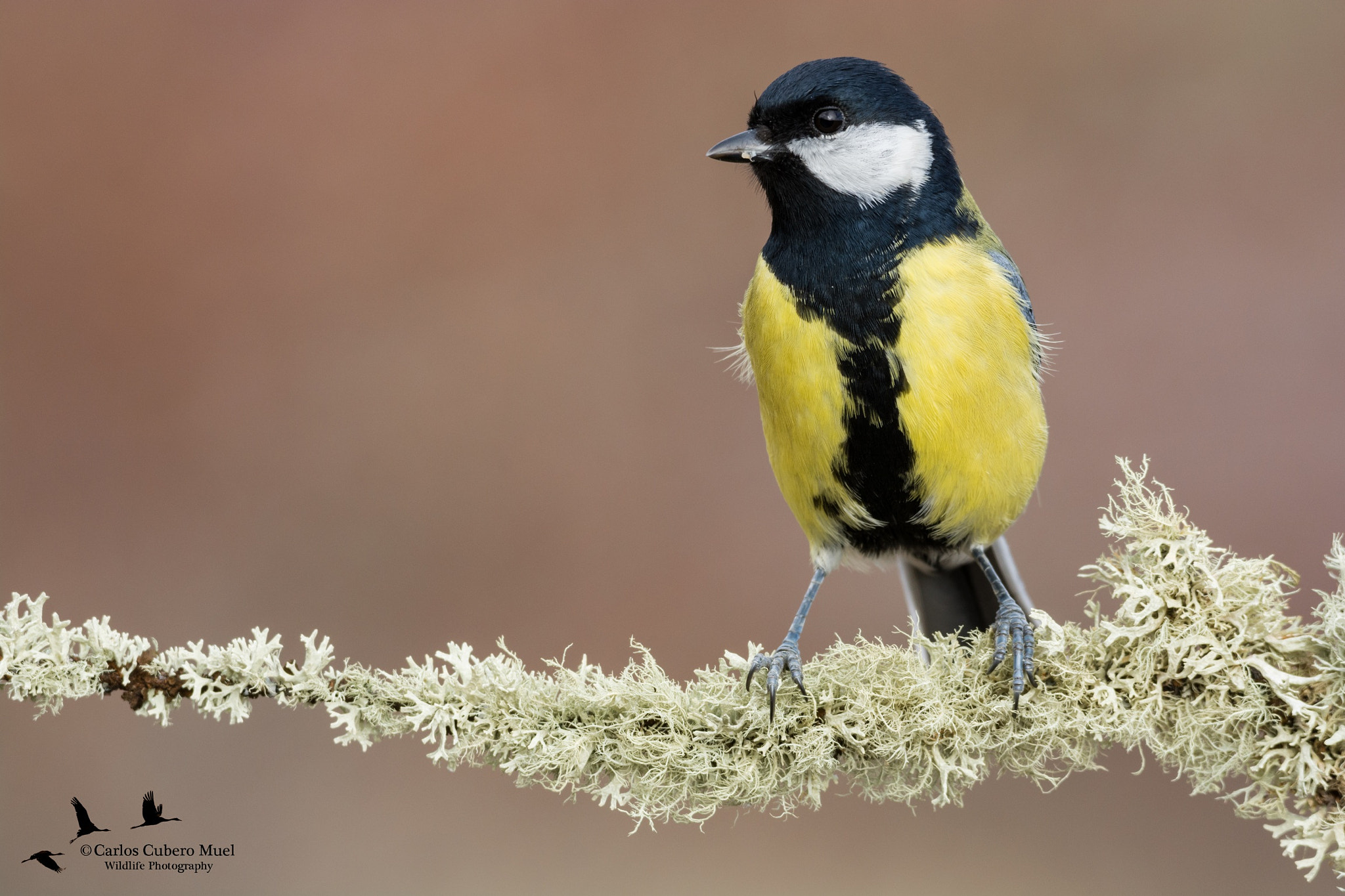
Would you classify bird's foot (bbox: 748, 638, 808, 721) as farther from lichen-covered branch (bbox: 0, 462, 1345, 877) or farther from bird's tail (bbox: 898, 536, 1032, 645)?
bird's tail (bbox: 898, 536, 1032, 645)

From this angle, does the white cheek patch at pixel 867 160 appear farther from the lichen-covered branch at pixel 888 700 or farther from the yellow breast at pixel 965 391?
the lichen-covered branch at pixel 888 700

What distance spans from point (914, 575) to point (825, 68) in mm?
837

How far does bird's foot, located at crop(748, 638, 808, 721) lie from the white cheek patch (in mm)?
617

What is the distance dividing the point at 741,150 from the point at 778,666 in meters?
0.72

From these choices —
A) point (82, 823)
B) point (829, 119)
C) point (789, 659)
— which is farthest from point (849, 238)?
point (82, 823)

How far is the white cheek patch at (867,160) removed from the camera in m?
1.41

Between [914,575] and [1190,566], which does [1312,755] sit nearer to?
[1190,566]

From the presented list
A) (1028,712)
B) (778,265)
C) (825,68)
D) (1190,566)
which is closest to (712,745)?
(1028,712)

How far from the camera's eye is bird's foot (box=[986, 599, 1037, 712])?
108 centimetres

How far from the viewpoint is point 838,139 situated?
143 cm

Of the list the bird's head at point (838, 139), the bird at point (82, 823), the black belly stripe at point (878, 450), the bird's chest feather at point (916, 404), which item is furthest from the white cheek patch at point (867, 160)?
the bird at point (82, 823)

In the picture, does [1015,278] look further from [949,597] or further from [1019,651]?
[1019,651]

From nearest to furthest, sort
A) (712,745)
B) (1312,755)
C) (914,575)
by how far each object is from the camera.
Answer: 1. (1312,755)
2. (712,745)
3. (914,575)

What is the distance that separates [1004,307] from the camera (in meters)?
1.44
